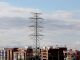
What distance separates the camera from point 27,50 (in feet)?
325

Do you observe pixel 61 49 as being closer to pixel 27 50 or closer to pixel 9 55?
pixel 27 50

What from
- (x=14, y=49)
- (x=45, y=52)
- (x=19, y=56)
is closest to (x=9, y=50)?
(x=14, y=49)

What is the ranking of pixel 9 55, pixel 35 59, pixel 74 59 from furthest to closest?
pixel 9 55 < pixel 74 59 < pixel 35 59

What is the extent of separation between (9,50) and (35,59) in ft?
81.2

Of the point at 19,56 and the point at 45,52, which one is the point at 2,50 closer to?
the point at 19,56

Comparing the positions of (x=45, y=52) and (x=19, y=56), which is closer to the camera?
(x=45, y=52)

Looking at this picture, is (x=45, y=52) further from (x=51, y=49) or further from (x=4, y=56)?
(x=4, y=56)

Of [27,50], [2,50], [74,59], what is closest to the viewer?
[74,59]

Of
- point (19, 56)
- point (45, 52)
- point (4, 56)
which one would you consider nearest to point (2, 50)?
point (4, 56)

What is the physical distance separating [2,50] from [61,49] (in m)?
28.8

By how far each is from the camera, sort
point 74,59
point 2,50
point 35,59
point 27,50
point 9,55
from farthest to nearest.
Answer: point 2,50 < point 9,55 < point 27,50 < point 74,59 < point 35,59

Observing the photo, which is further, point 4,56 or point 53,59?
point 4,56

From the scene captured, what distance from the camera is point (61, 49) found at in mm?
92750

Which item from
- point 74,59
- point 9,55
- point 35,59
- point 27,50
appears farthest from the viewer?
point 9,55
